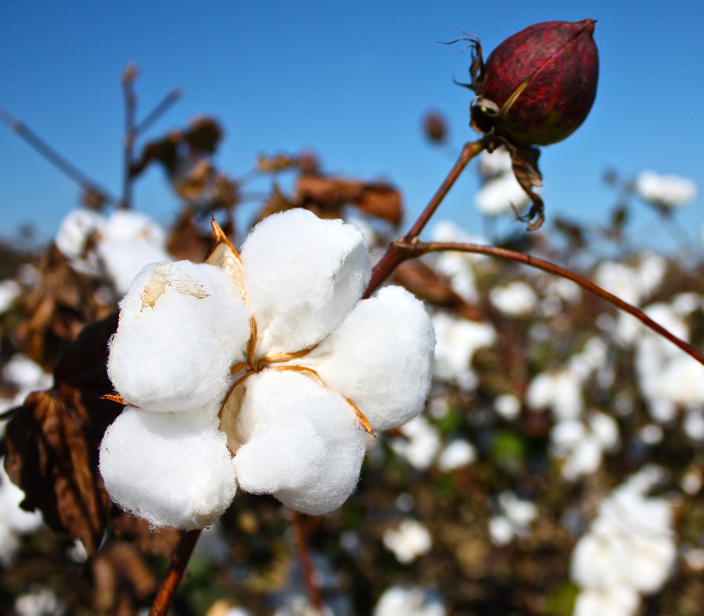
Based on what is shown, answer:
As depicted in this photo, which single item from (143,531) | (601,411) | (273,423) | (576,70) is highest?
(576,70)

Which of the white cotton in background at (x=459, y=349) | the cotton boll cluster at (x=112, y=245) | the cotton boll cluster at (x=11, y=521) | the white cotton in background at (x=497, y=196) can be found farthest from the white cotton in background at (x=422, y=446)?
the cotton boll cluster at (x=112, y=245)

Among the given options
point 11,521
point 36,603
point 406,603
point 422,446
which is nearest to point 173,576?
point 11,521

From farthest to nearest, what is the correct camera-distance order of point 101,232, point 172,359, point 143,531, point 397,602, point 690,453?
1. point 690,453
2. point 397,602
3. point 101,232
4. point 143,531
5. point 172,359

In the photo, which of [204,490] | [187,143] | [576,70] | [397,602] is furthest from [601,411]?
[204,490]

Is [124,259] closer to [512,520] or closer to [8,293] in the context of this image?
[8,293]

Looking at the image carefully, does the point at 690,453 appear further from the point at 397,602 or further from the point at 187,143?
the point at 187,143

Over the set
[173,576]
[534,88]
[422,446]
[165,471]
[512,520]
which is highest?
[534,88]

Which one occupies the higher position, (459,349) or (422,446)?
(459,349)
